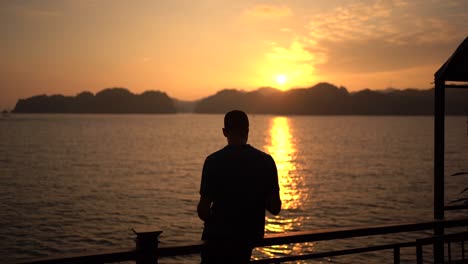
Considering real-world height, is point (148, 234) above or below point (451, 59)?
below

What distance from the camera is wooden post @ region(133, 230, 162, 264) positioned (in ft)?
11.7

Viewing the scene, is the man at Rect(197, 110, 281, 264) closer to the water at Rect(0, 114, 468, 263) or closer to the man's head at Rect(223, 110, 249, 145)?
the man's head at Rect(223, 110, 249, 145)

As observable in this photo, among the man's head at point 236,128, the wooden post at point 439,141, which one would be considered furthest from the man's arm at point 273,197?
the wooden post at point 439,141

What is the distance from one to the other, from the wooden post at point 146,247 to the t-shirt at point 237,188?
46cm

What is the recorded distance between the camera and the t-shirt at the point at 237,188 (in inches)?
133

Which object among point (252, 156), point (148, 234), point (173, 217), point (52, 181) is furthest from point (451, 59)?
point (52, 181)

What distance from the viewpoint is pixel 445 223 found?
4.99 metres

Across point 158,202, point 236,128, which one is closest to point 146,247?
point 236,128

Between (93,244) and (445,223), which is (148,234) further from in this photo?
(93,244)

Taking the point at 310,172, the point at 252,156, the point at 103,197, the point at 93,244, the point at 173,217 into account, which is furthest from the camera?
the point at 310,172

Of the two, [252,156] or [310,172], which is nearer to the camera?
[252,156]

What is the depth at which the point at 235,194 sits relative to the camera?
3430 millimetres

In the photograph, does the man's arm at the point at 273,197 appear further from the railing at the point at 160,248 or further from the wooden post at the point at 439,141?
the wooden post at the point at 439,141

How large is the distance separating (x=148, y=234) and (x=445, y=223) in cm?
341
